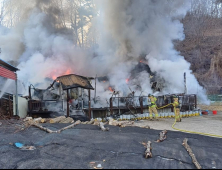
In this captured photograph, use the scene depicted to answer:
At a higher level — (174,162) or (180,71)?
(180,71)

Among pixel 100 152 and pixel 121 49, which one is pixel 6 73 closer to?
pixel 100 152

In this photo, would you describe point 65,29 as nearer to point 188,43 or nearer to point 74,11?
point 74,11

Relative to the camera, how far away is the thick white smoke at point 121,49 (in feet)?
65.8

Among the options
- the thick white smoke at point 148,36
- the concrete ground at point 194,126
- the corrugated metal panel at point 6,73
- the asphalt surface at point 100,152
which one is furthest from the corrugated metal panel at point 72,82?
the thick white smoke at point 148,36

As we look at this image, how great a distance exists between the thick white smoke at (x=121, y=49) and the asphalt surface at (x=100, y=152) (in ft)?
41.1

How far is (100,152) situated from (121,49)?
62.8ft

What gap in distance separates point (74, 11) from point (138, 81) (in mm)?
17769

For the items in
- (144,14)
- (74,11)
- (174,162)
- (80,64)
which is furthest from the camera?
(74,11)

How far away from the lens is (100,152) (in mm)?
4465

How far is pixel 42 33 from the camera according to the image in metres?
23.2

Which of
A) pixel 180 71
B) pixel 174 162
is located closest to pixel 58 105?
pixel 174 162

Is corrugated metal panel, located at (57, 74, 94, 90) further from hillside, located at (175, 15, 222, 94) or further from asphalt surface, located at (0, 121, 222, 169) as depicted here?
hillside, located at (175, 15, 222, 94)

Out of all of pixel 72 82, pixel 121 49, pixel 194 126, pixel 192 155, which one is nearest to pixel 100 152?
pixel 192 155

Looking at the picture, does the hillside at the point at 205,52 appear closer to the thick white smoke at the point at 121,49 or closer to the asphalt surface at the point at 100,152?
the thick white smoke at the point at 121,49
